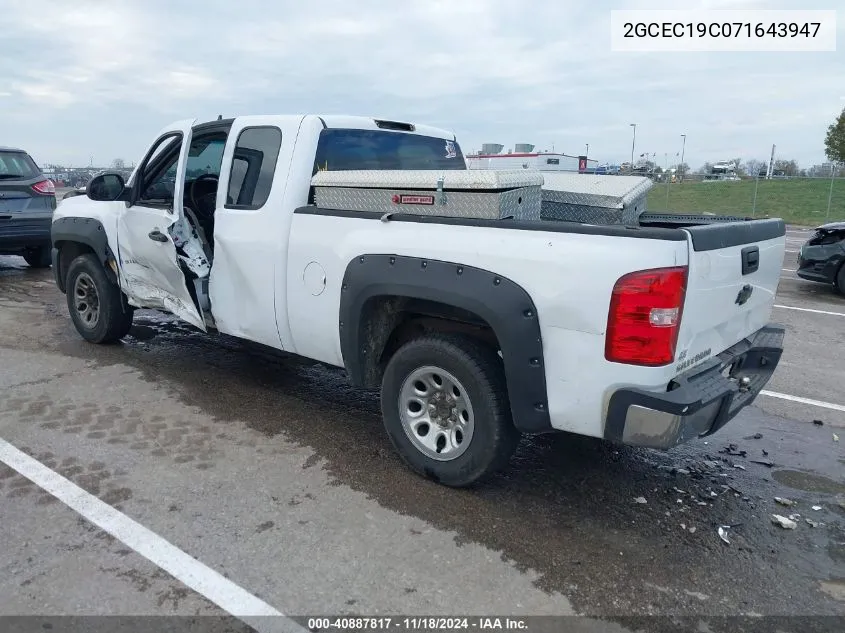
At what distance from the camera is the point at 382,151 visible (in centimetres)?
491

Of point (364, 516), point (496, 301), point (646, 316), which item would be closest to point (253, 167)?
point (496, 301)

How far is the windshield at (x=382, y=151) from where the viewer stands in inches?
175

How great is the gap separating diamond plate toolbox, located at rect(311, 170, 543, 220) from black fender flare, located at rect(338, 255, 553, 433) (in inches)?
13.3

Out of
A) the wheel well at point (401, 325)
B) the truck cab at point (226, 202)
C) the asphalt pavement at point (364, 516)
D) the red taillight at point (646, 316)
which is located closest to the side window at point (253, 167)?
the truck cab at point (226, 202)

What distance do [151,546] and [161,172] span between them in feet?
10.7

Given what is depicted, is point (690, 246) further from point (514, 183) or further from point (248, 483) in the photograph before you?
point (248, 483)

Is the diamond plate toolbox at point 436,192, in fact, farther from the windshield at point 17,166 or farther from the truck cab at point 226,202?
the windshield at point 17,166

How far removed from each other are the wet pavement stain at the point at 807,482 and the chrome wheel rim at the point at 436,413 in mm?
1966

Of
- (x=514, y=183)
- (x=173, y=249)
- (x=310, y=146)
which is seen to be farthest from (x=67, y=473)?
(x=514, y=183)

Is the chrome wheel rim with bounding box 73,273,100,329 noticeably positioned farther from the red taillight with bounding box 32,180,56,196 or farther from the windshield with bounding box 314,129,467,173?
the red taillight with bounding box 32,180,56,196

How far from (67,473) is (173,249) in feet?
6.02

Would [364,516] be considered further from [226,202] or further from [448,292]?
[226,202]

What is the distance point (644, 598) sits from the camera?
2.82 metres

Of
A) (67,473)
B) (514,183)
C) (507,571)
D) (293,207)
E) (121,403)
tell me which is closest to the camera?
(507,571)
